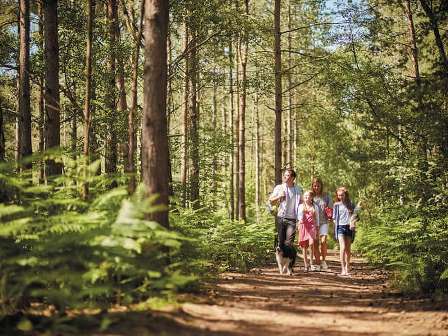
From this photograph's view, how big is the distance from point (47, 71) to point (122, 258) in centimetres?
694

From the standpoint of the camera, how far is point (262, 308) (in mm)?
7141

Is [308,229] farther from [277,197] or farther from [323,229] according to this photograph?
[277,197]

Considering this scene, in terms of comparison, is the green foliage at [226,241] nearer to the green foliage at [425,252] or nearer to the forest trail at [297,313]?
the forest trail at [297,313]

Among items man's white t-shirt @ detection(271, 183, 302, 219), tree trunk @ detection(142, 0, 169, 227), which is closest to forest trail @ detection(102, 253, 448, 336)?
man's white t-shirt @ detection(271, 183, 302, 219)

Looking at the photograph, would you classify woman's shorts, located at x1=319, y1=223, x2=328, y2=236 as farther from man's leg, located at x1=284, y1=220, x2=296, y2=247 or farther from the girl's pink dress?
man's leg, located at x1=284, y1=220, x2=296, y2=247

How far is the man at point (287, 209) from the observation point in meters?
11.1

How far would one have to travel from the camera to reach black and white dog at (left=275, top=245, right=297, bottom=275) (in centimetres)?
1139

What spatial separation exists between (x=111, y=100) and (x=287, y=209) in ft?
24.3

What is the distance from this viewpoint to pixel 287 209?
11.1 metres

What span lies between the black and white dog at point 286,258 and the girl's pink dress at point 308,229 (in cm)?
75

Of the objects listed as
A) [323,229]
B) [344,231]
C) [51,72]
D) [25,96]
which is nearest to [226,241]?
[323,229]

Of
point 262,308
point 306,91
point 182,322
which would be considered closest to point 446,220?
point 262,308

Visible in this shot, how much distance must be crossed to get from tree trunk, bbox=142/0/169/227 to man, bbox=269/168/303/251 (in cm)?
410

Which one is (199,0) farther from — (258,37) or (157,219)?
(157,219)
